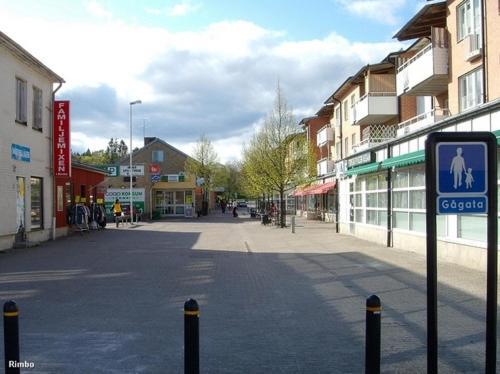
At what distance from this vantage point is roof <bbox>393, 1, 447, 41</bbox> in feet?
70.1

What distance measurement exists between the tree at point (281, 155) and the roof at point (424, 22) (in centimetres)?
1389

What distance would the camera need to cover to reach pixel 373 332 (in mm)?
4770

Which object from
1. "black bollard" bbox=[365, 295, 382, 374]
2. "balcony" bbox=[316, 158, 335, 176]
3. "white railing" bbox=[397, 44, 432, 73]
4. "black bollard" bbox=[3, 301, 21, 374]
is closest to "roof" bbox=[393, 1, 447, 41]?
"white railing" bbox=[397, 44, 432, 73]

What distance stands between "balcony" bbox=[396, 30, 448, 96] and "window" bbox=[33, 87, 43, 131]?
1539 cm

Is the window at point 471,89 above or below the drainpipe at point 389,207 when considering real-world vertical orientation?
above

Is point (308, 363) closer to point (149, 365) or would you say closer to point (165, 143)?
point (149, 365)

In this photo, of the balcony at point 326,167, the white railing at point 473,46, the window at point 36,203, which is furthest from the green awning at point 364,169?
the balcony at point 326,167

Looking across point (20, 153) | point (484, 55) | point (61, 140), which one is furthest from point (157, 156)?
point (484, 55)

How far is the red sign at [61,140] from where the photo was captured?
24781 millimetres

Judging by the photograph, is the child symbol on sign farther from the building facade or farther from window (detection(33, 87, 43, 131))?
the building facade

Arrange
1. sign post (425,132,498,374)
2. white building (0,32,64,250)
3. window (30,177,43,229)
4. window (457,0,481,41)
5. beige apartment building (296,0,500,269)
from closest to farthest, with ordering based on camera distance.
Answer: sign post (425,132,498,374)
beige apartment building (296,0,500,269)
window (457,0,481,41)
white building (0,32,64,250)
window (30,177,43,229)

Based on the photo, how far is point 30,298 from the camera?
10102 millimetres

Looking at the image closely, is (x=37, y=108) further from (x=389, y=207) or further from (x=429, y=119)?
(x=429, y=119)

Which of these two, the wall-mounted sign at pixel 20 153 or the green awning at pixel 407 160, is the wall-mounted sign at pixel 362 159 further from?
the wall-mounted sign at pixel 20 153
